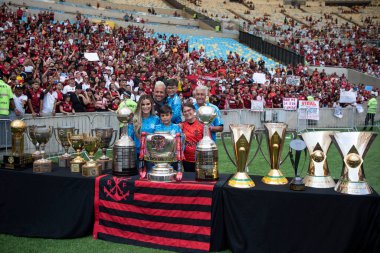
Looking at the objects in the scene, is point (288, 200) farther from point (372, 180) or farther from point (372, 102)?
point (372, 102)

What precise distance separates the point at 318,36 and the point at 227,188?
36.1m

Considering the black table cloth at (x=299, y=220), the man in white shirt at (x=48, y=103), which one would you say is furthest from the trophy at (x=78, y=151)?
the man in white shirt at (x=48, y=103)

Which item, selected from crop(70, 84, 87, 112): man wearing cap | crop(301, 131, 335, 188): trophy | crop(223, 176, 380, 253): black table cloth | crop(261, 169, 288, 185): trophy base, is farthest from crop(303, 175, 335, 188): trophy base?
crop(70, 84, 87, 112): man wearing cap

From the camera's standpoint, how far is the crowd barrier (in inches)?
378

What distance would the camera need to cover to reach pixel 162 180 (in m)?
4.30

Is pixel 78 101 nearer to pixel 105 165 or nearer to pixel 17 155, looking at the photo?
pixel 17 155

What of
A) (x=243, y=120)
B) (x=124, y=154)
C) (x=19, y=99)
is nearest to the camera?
(x=124, y=154)

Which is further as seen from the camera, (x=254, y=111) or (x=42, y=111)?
(x=254, y=111)

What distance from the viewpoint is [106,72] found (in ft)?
50.2

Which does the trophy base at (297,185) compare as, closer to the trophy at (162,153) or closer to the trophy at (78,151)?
the trophy at (162,153)

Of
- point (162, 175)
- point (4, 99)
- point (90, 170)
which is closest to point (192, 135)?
point (162, 175)

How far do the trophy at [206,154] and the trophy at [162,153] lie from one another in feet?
0.77

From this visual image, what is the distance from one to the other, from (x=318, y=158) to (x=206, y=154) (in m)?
1.06

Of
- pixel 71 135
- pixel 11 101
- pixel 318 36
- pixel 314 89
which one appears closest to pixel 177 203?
pixel 71 135
